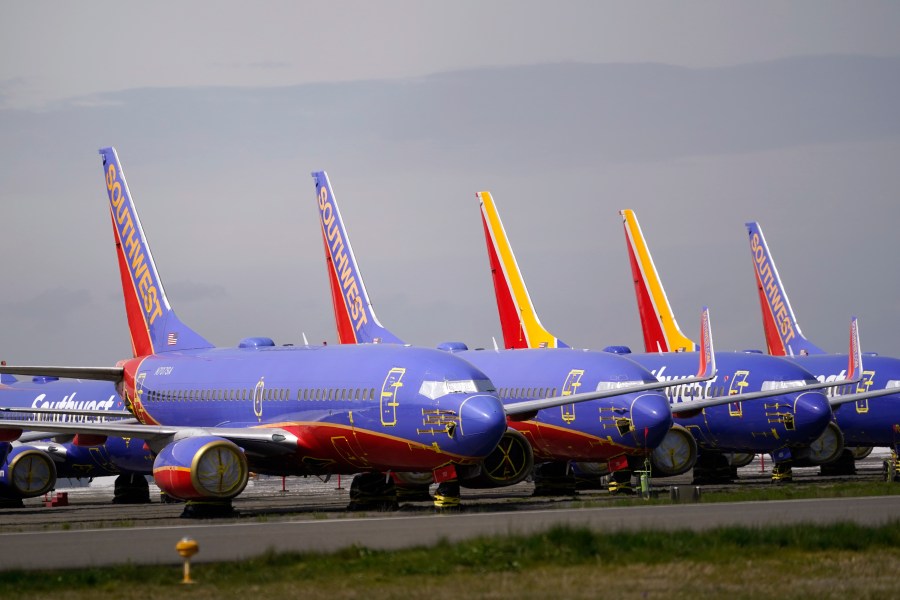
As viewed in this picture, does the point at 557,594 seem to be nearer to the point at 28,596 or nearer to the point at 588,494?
the point at 28,596

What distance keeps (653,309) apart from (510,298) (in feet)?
32.6

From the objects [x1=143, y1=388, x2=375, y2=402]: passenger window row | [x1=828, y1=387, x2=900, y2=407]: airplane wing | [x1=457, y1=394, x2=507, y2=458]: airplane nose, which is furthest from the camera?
[x1=828, y1=387, x2=900, y2=407]: airplane wing

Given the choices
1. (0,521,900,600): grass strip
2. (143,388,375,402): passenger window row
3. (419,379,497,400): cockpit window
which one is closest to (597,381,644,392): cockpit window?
(419,379,497,400): cockpit window

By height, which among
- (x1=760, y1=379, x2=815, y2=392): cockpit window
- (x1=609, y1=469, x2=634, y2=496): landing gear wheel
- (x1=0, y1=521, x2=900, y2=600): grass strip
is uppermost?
(x1=760, y1=379, x2=815, y2=392): cockpit window

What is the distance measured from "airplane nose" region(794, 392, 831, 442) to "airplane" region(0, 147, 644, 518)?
11031 millimetres

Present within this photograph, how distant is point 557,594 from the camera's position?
20078 mm

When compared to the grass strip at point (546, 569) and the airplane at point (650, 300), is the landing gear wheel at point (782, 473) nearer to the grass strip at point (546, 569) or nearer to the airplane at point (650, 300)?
the airplane at point (650, 300)

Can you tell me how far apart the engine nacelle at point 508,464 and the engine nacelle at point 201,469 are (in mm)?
7203

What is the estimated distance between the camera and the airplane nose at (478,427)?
38469 mm

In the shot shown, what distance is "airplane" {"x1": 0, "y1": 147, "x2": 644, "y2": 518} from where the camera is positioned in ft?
128

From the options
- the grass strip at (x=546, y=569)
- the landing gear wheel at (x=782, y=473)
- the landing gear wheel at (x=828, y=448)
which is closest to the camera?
the grass strip at (x=546, y=569)

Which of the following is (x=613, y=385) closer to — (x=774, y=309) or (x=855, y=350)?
(x=855, y=350)

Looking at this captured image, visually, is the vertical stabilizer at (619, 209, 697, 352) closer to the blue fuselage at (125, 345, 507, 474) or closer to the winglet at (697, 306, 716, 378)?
the winglet at (697, 306, 716, 378)

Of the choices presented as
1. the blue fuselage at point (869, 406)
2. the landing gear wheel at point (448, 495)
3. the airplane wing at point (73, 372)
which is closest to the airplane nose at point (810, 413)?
the blue fuselage at point (869, 406)
